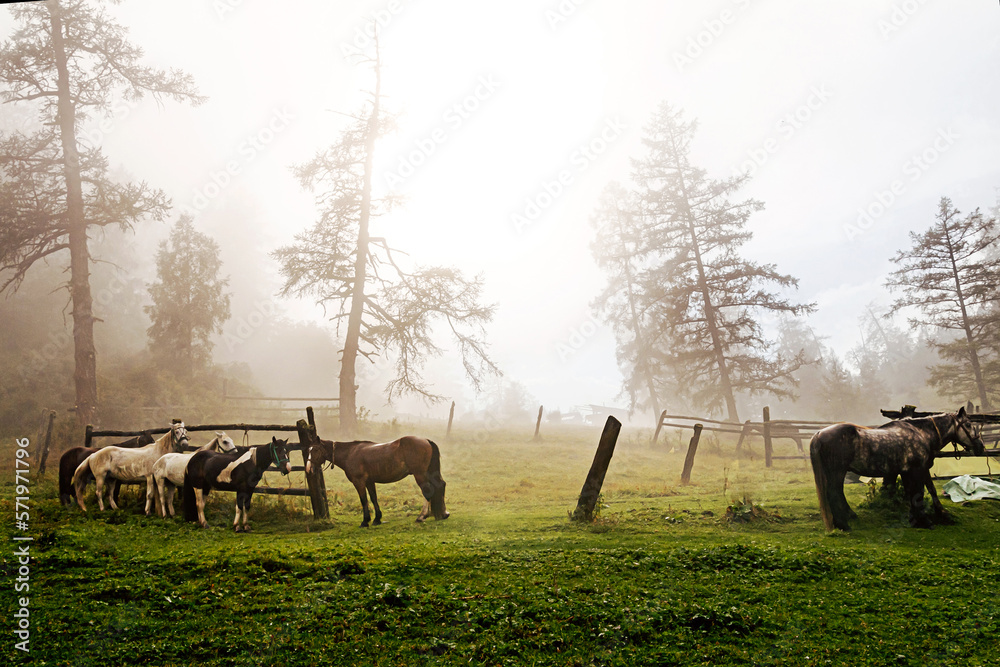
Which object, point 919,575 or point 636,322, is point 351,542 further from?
point 636,322

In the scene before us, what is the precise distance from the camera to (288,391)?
72.3 ft

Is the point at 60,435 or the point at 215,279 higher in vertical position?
the point at 215,279

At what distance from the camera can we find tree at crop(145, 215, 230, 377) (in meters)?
17.3

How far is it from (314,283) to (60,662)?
14.9m

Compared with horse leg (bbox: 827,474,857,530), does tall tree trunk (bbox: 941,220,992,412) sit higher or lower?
higher

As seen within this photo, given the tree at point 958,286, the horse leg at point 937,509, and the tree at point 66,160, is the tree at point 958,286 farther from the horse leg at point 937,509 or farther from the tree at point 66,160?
the tree at point 66,160

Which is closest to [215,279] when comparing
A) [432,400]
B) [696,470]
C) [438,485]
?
[432,400]

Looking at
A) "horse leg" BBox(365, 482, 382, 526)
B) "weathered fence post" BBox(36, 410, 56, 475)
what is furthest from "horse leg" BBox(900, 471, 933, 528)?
"weathered fence post" BBox(36, 410, 56, 475)

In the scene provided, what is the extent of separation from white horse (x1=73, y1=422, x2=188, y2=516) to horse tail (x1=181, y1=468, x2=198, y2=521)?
767 millimetres

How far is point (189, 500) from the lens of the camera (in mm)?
7594

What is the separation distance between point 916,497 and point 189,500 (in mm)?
11569

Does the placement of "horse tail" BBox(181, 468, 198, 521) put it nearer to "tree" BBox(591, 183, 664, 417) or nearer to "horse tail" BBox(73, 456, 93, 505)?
"horse tail" BBox(73, 456, 93, 505)

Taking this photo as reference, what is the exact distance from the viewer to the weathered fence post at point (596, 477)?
7961 millimetres

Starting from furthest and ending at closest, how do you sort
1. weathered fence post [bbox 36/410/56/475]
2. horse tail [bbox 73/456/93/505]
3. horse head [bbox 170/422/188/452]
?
1. weathered fence post [bbox 36/410/56/475]
2. horse head [bbox 170/422/188/452]
3. horse tail [bbox 73/456/93/505]
